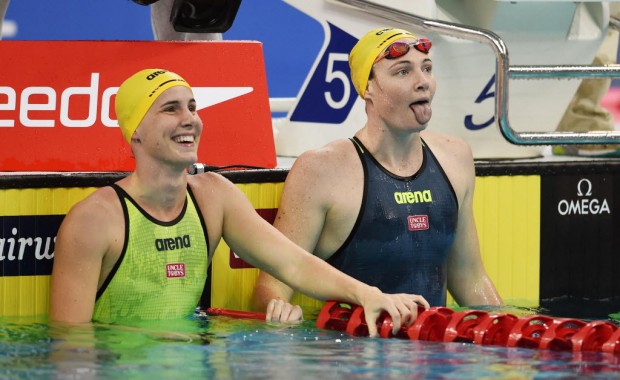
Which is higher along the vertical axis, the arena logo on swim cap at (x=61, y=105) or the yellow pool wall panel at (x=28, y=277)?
the arena logo on swim cap at (x=61, y=105)

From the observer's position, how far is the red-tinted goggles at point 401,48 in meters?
5.32

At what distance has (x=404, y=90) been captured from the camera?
530 centimetres

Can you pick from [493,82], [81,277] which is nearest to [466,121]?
[493,82]

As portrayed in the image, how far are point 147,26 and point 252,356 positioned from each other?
12.1ft

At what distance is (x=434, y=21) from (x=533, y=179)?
811mm

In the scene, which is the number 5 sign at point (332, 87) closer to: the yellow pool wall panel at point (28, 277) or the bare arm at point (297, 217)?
the bare arm at point (297, 217)

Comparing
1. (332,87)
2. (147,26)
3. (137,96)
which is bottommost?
(137,96)

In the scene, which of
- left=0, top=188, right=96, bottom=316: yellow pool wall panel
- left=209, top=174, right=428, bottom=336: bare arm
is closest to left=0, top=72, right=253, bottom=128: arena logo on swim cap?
left=0, top=188, right=96, bottom=316: yellow pool wall panel

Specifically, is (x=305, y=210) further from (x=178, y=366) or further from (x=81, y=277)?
(x=178, y=366)

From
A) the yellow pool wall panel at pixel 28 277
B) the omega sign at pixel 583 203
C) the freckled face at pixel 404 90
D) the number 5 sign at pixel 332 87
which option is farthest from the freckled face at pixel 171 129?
the omega sign at pixel 583 203

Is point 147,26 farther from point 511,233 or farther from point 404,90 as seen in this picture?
point 404,90

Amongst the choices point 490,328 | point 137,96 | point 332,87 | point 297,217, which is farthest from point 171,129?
point 332,87

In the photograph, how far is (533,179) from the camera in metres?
6.13

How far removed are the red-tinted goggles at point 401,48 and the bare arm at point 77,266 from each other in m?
1.34
